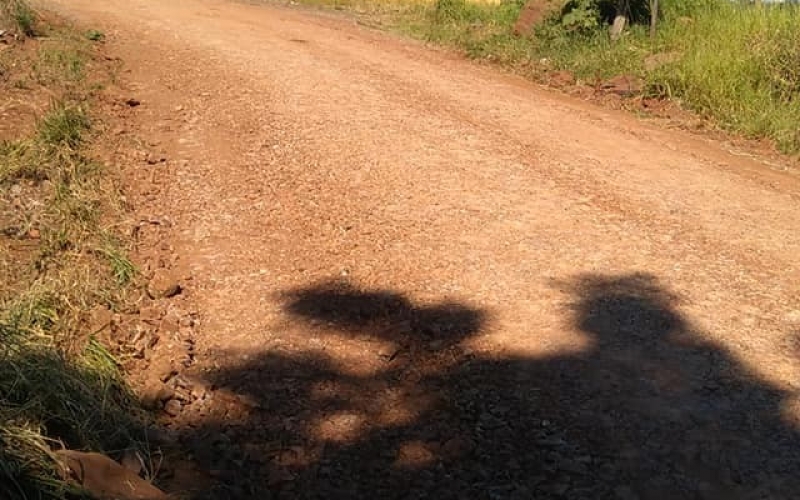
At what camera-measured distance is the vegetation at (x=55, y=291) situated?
2.93 m

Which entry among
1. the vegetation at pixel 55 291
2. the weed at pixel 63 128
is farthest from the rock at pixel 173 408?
the weed at pixel 63 128

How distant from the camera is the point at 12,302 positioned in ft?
13.0

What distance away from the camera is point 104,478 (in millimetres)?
2838

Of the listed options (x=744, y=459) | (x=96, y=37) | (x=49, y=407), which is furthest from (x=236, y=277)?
(x=96, y=37)

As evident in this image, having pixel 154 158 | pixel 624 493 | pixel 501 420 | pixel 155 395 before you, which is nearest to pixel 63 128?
pixel 154 158

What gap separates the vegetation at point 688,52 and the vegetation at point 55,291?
5206 mm

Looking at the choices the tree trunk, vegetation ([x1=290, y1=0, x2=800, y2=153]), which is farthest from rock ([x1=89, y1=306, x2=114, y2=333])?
the tree trunk

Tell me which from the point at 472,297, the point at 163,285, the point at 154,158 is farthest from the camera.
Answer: the point at 154,158

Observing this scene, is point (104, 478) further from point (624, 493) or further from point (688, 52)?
point (688, 52)

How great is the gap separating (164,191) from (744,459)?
3.90 metres

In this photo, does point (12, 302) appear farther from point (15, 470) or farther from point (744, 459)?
point (744, 459)

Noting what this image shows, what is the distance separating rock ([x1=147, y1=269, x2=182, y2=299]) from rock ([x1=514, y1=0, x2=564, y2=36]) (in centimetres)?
760

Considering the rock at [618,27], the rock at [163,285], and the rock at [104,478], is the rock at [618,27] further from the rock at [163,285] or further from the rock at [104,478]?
the rock at [104,478]

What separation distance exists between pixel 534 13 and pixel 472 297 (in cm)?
767
